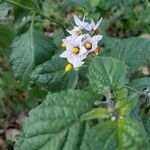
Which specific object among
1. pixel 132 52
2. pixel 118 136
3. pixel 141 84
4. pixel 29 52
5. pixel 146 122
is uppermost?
pixel 29 52

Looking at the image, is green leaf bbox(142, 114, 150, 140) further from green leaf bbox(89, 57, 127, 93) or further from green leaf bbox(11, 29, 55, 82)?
green leaf bbox(11, 29, 55, 82)

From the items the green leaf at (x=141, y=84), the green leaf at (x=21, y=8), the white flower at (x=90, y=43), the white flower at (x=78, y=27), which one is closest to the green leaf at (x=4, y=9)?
the green leaf at (x=21, y=8)

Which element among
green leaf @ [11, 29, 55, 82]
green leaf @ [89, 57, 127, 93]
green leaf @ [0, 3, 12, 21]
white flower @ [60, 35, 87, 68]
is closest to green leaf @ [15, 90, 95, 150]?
green leaf @ [89, 57, 127, 93]

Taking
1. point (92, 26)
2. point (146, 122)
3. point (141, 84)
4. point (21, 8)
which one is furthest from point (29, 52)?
point (146, 122)

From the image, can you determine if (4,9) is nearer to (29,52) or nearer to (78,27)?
(29,52)

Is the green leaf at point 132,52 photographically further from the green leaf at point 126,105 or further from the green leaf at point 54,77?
the green leaf at point 126,105

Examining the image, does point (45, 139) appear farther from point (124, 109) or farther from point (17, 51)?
point (17, 51)

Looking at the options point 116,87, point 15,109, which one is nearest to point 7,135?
point 15,109
